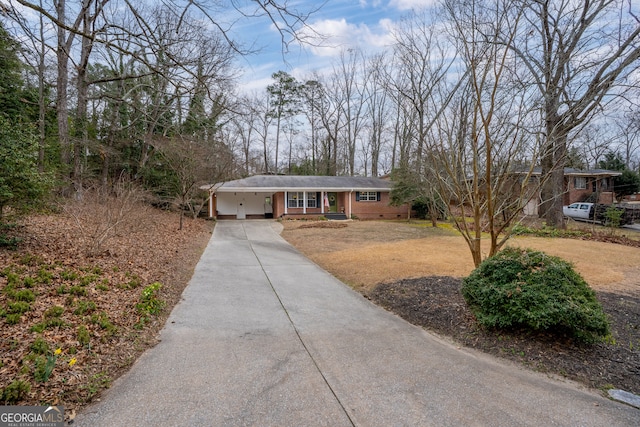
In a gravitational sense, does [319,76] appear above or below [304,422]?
above

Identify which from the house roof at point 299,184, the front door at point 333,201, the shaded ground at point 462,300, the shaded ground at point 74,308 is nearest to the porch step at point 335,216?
the front door at point 333,201

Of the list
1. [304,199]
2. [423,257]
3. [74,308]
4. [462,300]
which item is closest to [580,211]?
[304,199]

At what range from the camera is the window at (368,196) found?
25766 millimetres

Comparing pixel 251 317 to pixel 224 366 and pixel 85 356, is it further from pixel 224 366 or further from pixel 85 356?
pixel 85 356

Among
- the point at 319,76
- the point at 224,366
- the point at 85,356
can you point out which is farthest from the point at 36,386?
the point at 319,76

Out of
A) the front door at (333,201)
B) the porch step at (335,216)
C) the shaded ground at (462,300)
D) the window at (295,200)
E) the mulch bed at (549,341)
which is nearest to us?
the mulch bed at (549,341)

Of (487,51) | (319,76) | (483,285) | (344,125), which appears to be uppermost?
(319,76)

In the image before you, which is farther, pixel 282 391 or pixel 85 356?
pixel 85 356

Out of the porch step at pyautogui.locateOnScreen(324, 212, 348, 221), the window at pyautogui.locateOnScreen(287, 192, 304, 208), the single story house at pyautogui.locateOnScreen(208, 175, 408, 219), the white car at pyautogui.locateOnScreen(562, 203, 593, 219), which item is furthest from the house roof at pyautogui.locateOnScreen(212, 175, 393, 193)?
the white car at pyautogui.locateOnScreen(562, 203, 593, 219)

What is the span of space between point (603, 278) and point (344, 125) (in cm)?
3085

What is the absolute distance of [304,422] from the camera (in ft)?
7.69

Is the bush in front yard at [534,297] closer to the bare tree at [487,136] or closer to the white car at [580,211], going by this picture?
the bare tree at [487,136]

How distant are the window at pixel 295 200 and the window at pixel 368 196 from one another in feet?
15.5

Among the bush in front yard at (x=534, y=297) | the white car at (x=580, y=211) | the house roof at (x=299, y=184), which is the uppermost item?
the house roof at (x=299, y=184)
